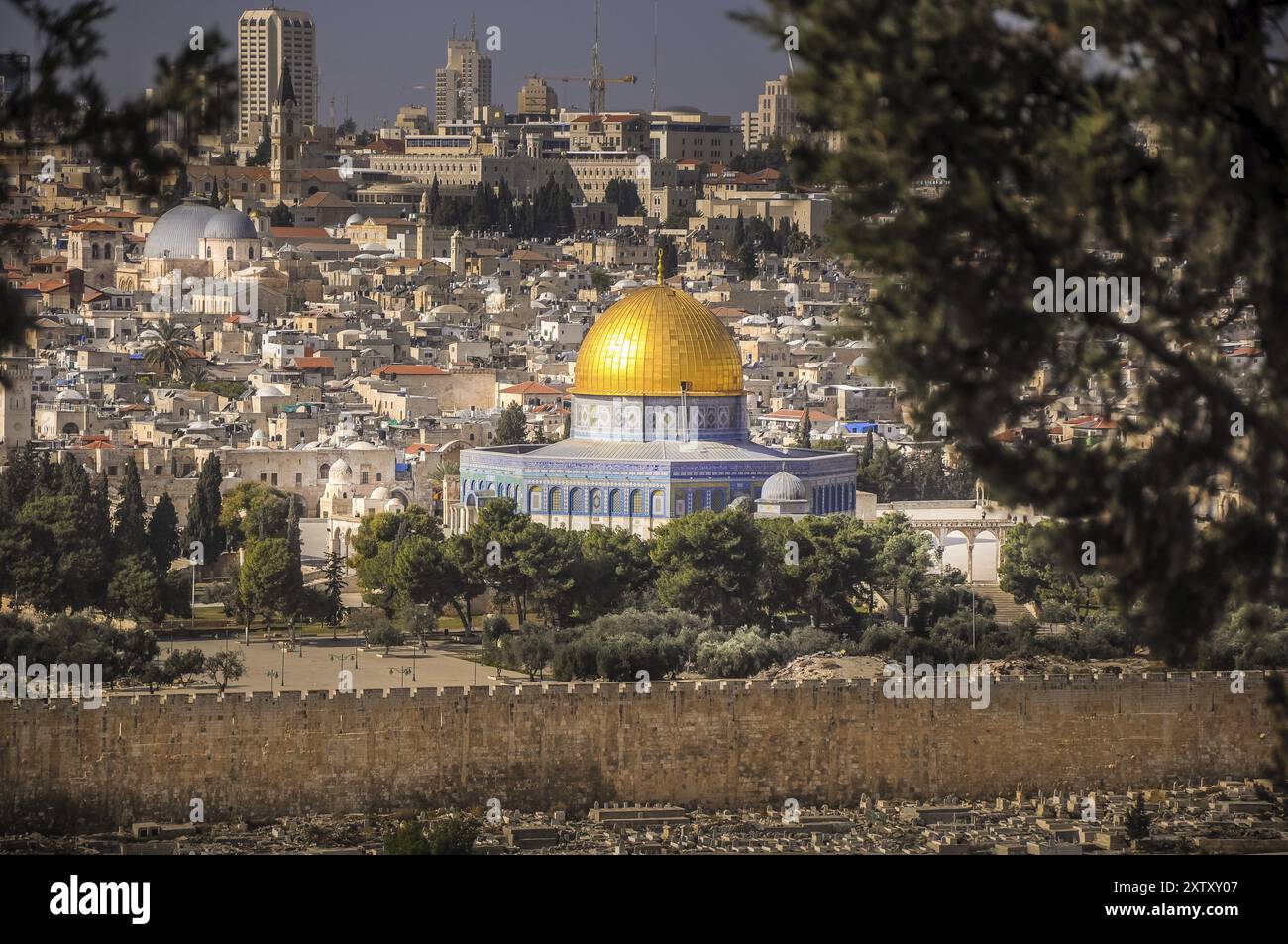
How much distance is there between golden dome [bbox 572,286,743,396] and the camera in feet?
141

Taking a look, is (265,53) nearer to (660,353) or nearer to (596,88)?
(596,88)

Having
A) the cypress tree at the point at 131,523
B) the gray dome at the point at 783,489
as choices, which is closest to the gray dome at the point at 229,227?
the cypress tree at the point at 131,523

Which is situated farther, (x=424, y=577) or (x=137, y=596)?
(x=424, y=577)

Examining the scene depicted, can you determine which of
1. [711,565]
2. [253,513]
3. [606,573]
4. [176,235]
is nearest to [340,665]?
[606,573]

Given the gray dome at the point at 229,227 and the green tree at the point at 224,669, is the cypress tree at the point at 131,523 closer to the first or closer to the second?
the green tree at the point at 224,669

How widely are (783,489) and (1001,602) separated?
3530 mm

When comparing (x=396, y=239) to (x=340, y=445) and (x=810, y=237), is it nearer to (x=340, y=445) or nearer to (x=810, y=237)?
(x=810, y=237)

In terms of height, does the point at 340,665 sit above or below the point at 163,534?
below

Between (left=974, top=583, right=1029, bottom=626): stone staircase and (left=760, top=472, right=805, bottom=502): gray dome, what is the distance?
239 cm

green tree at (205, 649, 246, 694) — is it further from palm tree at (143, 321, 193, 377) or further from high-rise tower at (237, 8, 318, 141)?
high-rise tower at (237, 8, 318, 141)

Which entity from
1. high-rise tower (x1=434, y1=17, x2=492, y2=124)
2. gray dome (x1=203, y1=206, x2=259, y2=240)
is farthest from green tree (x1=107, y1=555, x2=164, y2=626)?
high-rise tower (x1=434, y1=17, x2=492, y2=124)

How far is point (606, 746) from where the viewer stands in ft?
87.1

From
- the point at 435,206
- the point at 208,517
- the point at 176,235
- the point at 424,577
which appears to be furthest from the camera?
the point at 435,206
